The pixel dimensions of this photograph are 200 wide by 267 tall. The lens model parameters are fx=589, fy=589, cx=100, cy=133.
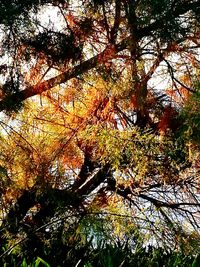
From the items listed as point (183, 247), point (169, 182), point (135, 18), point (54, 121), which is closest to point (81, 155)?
point (54, 121)

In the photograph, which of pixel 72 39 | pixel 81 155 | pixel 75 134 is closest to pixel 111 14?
pixel 72 39

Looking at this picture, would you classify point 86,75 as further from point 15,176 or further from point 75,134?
point 15,176

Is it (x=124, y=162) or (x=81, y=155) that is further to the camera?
(x=81, y=155)

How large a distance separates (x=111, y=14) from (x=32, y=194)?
101cm

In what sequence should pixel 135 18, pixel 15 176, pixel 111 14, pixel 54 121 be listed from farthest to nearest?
pixel 54 121
pixel 15 176
pixel 111 14
pixel 135 18

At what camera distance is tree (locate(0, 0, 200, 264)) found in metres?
2.49

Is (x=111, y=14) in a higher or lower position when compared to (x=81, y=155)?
higher

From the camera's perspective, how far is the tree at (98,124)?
2.49 metres

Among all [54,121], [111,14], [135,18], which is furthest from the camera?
[54,121]

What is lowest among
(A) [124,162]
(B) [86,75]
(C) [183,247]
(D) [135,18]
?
(C) [183,247]

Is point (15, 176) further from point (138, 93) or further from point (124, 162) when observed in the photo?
point (138, 93)

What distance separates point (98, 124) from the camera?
116 inches

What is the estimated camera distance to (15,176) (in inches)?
118

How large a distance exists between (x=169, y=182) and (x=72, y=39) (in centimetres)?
99
